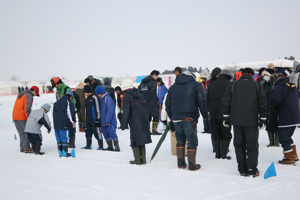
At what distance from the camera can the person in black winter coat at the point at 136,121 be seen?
6.62m

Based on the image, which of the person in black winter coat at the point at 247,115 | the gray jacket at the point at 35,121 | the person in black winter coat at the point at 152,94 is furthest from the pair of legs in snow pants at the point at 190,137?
the person in black winter coat at the point at 152,94

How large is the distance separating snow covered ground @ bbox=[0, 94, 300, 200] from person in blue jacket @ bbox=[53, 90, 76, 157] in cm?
31

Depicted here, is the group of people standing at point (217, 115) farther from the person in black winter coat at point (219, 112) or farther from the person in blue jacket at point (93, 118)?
the person in blue jacket at point (93, 118)

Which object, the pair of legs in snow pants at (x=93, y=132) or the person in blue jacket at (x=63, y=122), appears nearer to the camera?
the person in blue jacket at (x=63, y=122)

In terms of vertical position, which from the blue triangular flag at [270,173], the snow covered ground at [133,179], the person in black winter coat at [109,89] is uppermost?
the person in black winter coat at [109,89]

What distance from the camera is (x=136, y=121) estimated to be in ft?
21.8

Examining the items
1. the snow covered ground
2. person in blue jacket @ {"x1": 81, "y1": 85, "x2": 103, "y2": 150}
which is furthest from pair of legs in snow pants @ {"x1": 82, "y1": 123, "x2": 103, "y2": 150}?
the snow covered ground

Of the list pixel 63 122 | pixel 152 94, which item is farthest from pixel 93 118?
pixel 152 94

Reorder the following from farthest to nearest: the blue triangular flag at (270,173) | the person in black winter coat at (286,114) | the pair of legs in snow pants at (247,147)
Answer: the person in black winter coat at (286,114)
the pair of legs in snow pants at (247,147)
the blue triangular flag at (270,173)

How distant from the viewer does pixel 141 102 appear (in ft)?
22.2

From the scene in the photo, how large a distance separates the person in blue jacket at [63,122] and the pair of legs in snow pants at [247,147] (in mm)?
4274

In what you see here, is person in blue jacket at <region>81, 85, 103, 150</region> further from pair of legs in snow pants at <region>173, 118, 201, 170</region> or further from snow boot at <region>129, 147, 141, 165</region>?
pair of legs in snow pants at <region>173, 118, 201, 170</region>

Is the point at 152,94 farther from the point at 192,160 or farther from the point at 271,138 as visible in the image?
the point at 192,160

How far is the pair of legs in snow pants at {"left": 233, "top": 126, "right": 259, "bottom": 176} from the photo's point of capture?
209 inches
